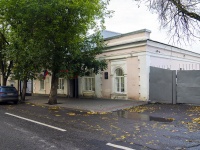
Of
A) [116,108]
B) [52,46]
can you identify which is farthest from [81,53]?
[116,108]

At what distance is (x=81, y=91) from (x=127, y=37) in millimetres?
7766

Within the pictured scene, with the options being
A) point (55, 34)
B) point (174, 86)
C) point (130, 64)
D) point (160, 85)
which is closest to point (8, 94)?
point (55, 34)

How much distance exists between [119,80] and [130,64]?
1.87m

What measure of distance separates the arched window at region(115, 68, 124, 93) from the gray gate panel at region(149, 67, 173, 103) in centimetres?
274

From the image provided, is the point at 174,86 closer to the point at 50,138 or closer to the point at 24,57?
the point at 50,138

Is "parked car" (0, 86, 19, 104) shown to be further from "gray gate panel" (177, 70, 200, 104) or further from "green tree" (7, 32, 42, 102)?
"gray gate panel" (177, 70, 200, 104)

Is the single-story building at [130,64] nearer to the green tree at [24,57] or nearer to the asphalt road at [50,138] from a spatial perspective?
the green tree at [24,57]

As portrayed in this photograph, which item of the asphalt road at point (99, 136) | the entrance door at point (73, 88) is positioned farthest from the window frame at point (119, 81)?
the asphalt road at point (99, 136)

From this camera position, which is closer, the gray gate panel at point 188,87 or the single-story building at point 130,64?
the gray gate panel at point 188,87

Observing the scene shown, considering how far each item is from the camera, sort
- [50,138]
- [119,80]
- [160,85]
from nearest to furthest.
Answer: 1. [50,138]
2. [160,85]
3. [119,80]

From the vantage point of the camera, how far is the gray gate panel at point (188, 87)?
12922mm

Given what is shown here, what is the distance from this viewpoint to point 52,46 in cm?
1455

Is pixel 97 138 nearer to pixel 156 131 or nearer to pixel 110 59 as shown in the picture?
pixel 156 131

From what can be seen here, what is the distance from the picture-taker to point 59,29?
13.3 meters
